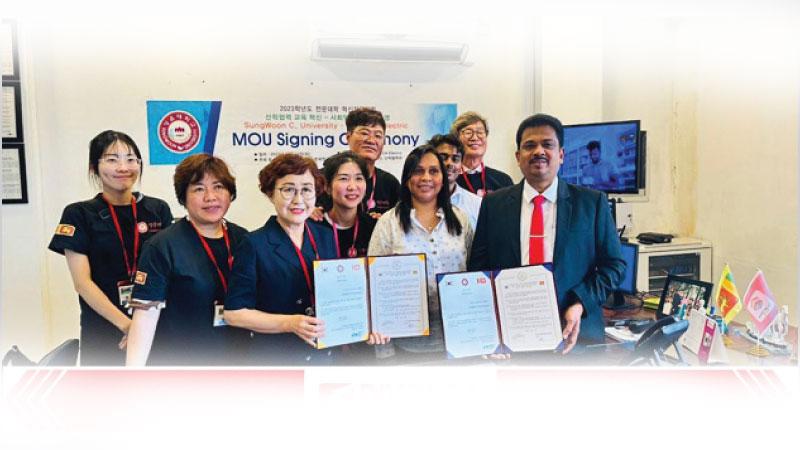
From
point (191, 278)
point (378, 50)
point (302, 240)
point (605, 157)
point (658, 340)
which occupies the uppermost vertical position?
point (378, 50)

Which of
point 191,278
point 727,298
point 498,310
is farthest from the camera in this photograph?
point 727,298

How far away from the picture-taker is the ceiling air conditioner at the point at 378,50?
1.92 metres

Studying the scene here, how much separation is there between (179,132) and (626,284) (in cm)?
176

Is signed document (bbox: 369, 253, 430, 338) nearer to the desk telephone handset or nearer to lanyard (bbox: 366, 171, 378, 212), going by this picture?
lanyard (bbox: 366, 171, 378, 212)

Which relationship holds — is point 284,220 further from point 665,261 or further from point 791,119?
point 791,119

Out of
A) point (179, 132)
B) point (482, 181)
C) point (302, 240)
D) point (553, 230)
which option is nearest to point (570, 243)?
point (553, 230)

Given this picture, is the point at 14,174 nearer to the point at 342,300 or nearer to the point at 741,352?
the point at 342,300

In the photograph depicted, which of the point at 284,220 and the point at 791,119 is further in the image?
the point at 791,119

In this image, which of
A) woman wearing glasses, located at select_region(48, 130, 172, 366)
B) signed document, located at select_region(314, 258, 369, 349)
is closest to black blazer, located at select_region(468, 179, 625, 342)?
signed document, located at select_region(314, 258, 369, 349)

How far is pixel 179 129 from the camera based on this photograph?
1.87 meters
